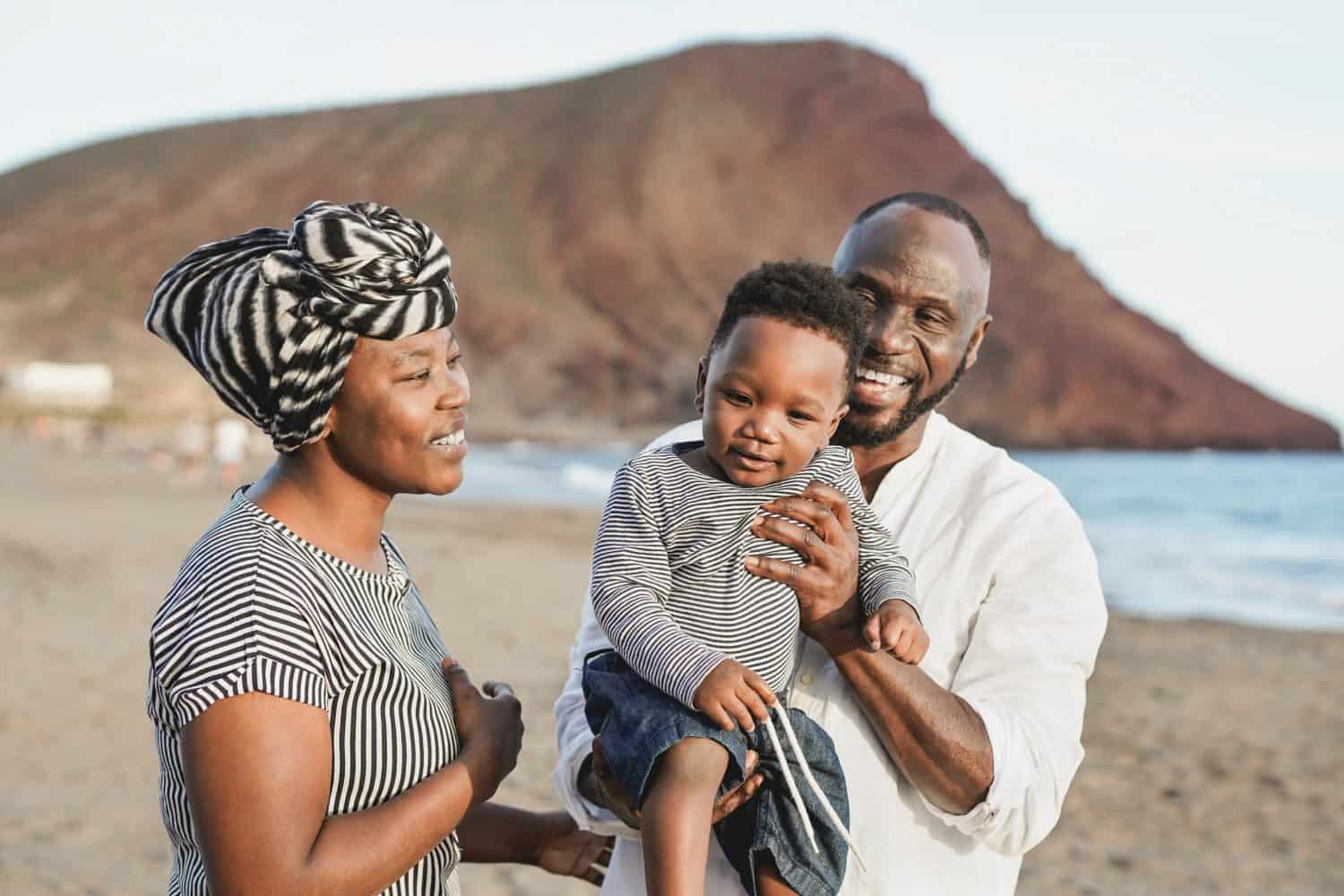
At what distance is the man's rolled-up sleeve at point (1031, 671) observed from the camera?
91.1 inches

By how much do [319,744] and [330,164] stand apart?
87.1m

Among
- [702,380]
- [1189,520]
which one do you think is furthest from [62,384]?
[702,380]

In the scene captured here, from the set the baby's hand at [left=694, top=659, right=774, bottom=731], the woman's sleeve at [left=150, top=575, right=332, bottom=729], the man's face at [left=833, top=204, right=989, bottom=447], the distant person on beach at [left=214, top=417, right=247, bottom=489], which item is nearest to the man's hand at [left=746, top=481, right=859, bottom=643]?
the baby's hand at [left=694, top=659, right=774, bottom=731]

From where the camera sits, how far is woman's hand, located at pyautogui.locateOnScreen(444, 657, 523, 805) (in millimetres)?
2037

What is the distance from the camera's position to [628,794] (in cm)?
229

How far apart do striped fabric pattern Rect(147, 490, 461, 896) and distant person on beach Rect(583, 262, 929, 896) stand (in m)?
0.39

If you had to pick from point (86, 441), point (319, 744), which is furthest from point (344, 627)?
point (86, 441)

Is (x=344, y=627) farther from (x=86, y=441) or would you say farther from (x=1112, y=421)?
(x=1112, y=421)

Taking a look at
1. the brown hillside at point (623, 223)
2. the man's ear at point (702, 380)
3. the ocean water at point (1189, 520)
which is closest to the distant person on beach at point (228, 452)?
the ocean water at point (1189, 520)

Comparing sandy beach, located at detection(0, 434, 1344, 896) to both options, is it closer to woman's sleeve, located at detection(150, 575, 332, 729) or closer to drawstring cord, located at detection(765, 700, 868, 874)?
drawstring cord, located at detection(765, 700, 868, 874)

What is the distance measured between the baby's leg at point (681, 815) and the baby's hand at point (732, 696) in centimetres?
9

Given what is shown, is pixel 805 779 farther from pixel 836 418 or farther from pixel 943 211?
pixel 943 211

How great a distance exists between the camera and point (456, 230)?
77125 mm

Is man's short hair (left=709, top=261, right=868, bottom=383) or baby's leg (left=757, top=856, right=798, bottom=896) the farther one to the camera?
man's short hair (left=709, top=261, right=868, bottom=383)
